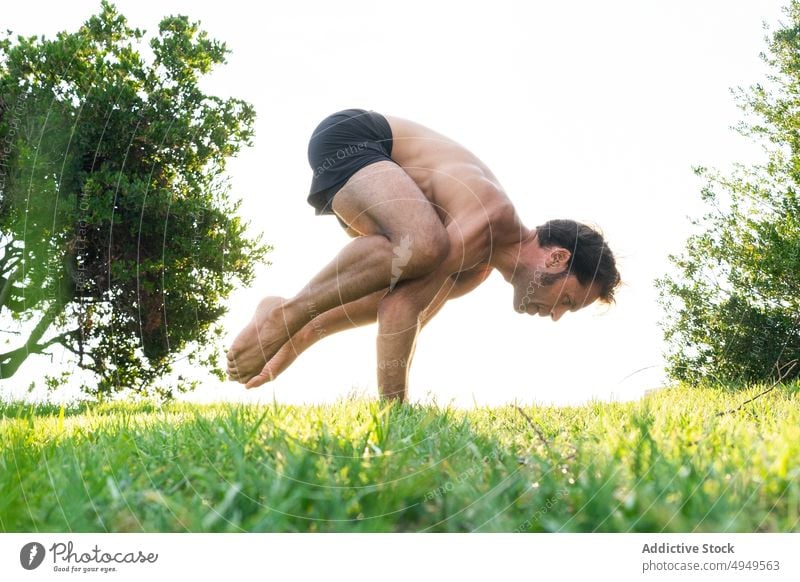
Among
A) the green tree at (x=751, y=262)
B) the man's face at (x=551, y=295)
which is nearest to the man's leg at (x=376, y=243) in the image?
the man's face at (x=551, y=295)

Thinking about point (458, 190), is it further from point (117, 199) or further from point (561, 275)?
point (117, 199)

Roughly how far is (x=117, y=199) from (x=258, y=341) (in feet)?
2.26

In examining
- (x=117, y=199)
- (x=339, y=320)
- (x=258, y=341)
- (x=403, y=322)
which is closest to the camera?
(x=117, y=199)

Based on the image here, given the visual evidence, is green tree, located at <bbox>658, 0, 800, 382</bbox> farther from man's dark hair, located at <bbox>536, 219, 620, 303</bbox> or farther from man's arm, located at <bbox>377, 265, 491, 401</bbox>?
man's arm, located at <bbox>377, 265, 491, 401</bbox>

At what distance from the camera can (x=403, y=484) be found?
0.96 meters

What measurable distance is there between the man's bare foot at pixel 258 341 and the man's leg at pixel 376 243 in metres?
0.06

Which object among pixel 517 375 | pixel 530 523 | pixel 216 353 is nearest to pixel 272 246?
pixel 216 353

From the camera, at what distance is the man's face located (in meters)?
2.41

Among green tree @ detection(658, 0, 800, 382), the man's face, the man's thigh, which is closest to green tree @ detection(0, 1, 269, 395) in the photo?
the man's thigh

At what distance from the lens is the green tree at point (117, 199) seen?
2102mm

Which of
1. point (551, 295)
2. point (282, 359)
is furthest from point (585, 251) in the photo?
point (282, 359)

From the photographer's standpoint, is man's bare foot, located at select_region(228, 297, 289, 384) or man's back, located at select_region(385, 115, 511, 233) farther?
man's bare foot, located at select_region(228, 297, 289, 384)

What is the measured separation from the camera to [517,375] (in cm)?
209

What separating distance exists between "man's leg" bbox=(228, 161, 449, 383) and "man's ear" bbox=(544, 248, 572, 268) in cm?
40
